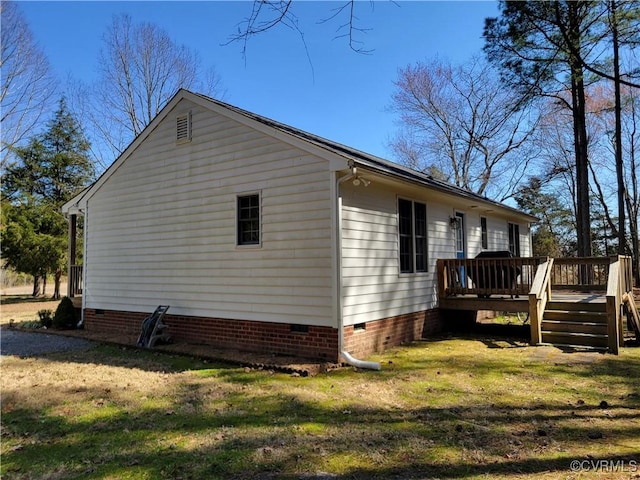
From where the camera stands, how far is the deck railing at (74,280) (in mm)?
12617

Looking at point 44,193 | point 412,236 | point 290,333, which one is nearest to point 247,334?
point 290,333

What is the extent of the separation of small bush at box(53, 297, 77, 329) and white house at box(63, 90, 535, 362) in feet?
1.74

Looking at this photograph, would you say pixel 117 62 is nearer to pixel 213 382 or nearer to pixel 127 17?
pixel 127 17

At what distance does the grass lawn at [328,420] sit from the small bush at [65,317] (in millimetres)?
4230

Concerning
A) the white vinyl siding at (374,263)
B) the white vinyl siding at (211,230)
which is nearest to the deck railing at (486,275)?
the white vinyl siding at (374,263)

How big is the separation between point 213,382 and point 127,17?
902 inches

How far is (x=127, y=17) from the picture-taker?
22.1 meters

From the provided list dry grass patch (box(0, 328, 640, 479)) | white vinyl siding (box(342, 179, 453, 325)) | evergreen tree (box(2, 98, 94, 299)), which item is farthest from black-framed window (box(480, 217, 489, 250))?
evergreen tree (box(2, 98, 94, 299))

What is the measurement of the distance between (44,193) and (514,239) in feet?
81.0

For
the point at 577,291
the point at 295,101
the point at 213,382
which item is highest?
the point at 295,101

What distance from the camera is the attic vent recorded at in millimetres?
9172

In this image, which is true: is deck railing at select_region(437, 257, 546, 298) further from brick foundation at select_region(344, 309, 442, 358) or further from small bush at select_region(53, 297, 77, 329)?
small bush at select_region(53, 297, 77, 329)

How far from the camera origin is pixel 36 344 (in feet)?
30.7

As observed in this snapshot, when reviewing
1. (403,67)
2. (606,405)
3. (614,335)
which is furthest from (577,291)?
(403,67)
